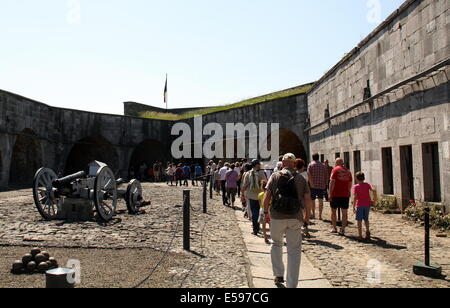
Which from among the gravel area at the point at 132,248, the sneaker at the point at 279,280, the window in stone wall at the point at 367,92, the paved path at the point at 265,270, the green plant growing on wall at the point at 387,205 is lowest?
the paved path at the point at 265,270

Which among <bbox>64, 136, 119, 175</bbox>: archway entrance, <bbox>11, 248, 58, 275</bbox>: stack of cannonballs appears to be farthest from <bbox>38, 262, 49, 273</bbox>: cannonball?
<bbox>64, 136, 119, 175</bbox>: archway entrance

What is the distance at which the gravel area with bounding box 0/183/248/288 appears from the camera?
13.9ft

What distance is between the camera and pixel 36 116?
64.9 feet

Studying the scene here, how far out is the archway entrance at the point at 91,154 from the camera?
25094mm

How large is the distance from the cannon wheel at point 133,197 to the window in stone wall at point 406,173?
6784mm

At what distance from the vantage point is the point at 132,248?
5.76 m

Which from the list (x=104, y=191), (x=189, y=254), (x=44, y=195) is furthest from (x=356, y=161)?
(x=44, y=195)

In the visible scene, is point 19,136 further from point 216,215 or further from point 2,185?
point 216,215

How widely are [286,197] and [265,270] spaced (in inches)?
49.6

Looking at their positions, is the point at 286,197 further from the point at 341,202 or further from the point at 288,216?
the point at 341,202

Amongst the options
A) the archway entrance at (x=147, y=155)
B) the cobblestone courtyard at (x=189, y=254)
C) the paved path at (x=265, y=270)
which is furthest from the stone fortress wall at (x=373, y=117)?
the archway entrance at (x=147, y=155)

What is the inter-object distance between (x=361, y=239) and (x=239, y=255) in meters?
2.44

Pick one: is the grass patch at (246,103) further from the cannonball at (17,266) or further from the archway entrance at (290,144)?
the cannonball at (17,266)
